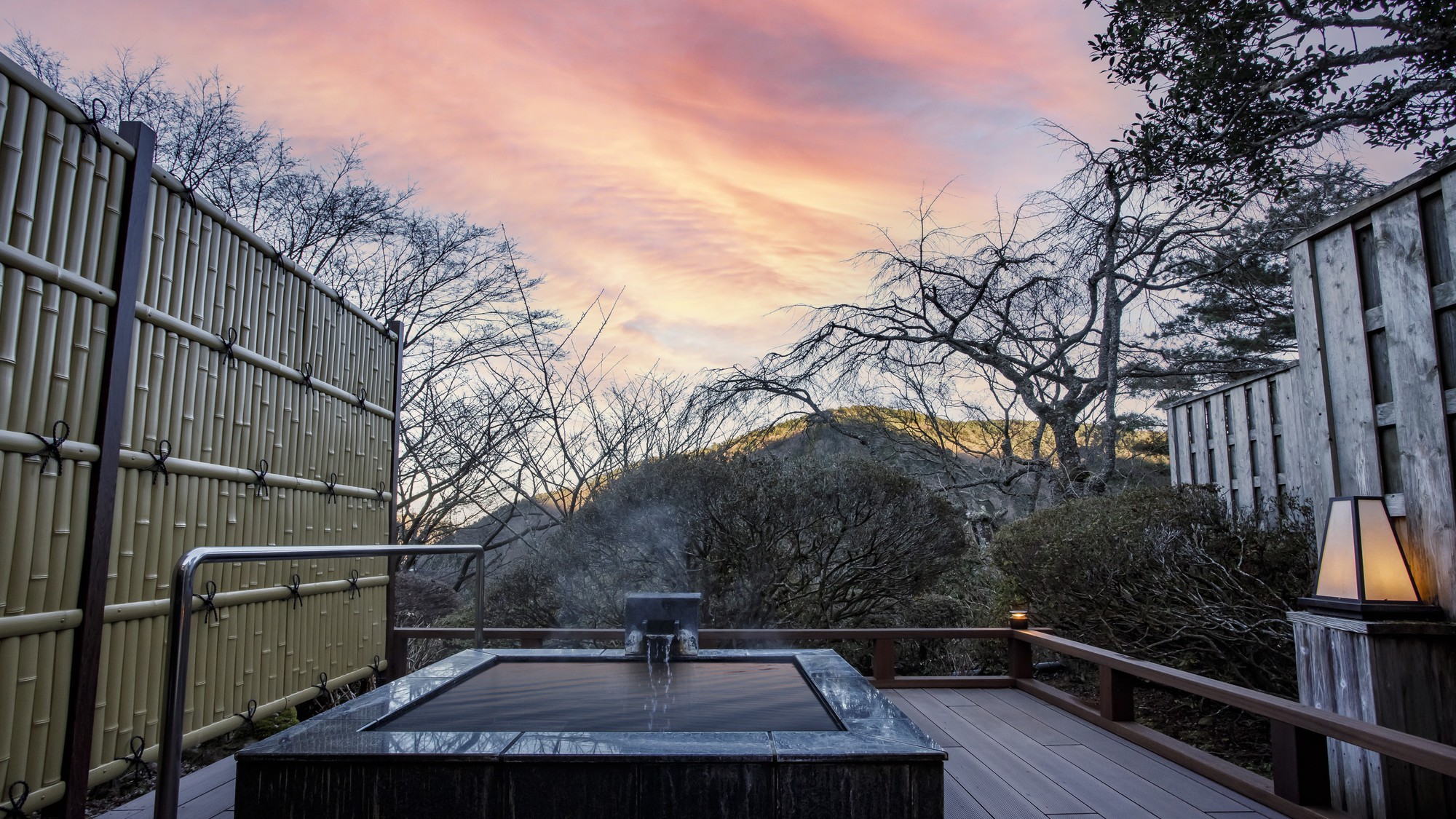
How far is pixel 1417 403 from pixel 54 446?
386 centimetres

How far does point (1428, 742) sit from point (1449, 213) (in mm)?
1407

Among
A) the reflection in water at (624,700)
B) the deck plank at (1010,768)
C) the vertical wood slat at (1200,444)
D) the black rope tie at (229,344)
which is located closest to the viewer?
the reflection in water at (624,700)

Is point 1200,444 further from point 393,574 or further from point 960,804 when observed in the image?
point 393,574

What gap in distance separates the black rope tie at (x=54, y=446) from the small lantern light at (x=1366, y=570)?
373 centimetres

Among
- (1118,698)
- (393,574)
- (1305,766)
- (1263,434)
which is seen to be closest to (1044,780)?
(1305,766)

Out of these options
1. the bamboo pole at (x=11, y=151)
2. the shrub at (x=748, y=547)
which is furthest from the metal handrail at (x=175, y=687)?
the shrub at (x=748, y=547)

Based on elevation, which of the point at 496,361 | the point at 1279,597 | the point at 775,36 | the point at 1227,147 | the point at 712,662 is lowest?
the point at 712,662

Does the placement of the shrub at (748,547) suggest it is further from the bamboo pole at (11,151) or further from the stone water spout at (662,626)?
the bamboo pole at (11,151)

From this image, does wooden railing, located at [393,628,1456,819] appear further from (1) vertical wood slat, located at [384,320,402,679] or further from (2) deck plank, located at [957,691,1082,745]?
(2) deck plank, located at [957,691,1082,745]

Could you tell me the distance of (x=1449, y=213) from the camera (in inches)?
85.5

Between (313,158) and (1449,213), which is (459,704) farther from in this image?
(313,158)

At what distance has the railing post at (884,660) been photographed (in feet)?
15.4

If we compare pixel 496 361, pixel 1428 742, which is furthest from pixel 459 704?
pixel 496 361

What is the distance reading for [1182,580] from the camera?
12.8ft
